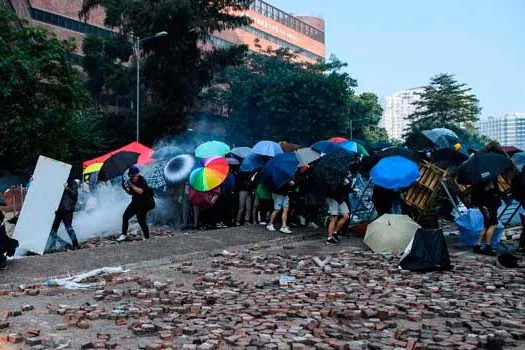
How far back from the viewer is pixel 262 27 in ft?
253

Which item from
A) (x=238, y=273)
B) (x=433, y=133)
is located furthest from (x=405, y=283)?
(x=433, y=133)

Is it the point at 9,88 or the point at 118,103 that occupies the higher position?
the point at 118,103

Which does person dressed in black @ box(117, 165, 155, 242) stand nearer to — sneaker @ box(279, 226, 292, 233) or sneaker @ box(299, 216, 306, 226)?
sneaker @ box(279, 226, 292, 233)

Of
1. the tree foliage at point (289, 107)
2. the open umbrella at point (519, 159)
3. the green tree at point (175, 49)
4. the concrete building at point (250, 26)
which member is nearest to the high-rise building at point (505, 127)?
the concrete building at point (250, 26)

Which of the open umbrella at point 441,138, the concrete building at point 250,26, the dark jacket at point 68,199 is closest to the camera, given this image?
the dark jacket at point 68,199

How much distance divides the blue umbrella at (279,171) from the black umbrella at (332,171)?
51cm

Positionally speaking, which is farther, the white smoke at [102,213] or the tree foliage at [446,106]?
the tree foliage at [446,106]

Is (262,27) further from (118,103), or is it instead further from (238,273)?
(238,273)

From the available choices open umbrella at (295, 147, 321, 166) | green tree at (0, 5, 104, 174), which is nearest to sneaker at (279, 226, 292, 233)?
open umbrella at (295, 147, 321, 166)

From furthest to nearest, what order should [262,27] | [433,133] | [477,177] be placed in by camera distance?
[262,27]
[433,133]
[477,177]

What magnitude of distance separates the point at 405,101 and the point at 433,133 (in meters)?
151

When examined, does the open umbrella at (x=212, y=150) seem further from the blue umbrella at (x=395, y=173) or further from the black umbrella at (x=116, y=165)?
the blue umbrella at (x=395, y=173)

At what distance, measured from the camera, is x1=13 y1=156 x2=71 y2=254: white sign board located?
9.64 meters

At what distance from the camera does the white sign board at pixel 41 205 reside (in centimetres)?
964
